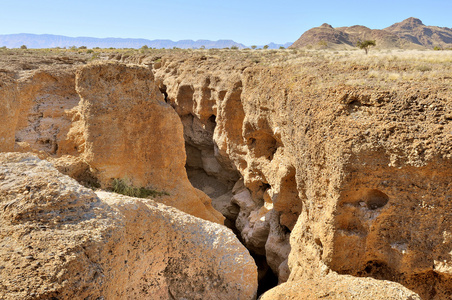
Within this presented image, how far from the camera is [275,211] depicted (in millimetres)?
11023

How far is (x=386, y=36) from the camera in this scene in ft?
187

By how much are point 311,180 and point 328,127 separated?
1.27 m

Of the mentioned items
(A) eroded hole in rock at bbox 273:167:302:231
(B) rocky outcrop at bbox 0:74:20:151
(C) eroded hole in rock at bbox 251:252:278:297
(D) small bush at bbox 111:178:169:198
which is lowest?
(C) eroded hole in rock at bbox 251:252:278:297

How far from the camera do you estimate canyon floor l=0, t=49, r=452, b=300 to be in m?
3.26

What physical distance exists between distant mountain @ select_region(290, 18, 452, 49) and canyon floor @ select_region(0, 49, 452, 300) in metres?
28.6

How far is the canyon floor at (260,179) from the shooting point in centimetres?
326

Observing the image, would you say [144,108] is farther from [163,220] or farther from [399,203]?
[399,203]

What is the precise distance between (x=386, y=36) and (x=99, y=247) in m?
64.6

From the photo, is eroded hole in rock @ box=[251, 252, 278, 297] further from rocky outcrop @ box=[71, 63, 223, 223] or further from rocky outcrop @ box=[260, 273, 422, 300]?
rocky outcrop @ box=[260, 273, 422, 300]

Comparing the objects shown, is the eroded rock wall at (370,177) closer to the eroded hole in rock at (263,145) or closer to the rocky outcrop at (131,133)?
the eroded hole in rock at (263,145)

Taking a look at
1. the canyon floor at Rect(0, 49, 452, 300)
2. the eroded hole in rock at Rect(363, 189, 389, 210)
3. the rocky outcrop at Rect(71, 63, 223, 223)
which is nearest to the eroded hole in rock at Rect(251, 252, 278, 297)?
the canyon floor at Rect(0, 49, 452, 300)

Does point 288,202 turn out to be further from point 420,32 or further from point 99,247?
point 420,32

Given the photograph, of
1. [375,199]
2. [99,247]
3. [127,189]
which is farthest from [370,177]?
[127,189]

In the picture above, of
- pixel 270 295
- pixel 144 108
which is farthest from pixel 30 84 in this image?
pixel 270 295
